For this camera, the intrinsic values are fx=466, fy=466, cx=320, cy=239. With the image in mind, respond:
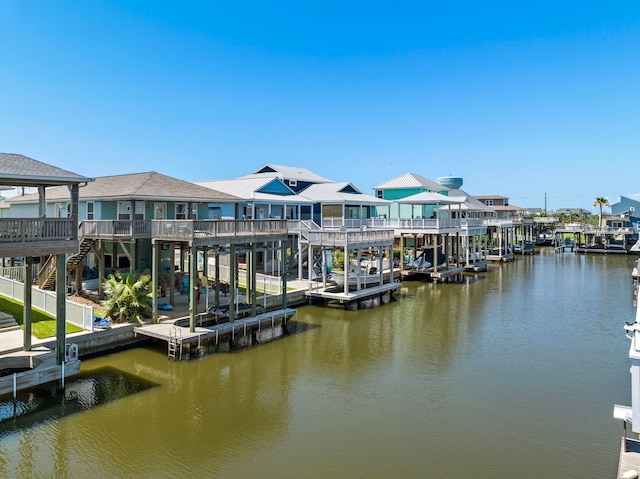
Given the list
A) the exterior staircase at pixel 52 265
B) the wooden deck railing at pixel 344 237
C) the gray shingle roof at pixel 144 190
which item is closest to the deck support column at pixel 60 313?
the gray shingle roof at pixel 144 190

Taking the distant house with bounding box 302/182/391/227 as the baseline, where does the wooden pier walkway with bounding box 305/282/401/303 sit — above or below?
below

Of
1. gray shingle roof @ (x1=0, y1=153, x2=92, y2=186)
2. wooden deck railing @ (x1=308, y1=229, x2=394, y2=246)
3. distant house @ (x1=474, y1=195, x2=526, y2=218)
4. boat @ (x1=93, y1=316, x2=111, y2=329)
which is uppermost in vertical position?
distant house @ (x1=474, y1=195, x2=526, y2=218)

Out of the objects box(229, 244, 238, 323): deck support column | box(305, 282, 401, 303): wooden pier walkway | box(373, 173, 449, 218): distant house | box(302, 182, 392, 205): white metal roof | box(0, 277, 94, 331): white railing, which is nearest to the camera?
box(0, 277, 94, 331): white railing

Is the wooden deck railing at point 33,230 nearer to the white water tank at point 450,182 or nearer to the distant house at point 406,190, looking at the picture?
the distant house at point 406,190

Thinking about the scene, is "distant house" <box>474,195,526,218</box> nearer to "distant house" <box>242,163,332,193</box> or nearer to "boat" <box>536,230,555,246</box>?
"boat" <box>536,230,555,246</box>

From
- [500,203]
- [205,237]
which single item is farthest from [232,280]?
[500,203]

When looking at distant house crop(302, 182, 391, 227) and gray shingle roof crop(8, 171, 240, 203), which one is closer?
gray shingle roof crop(8, 171, 240, 203)

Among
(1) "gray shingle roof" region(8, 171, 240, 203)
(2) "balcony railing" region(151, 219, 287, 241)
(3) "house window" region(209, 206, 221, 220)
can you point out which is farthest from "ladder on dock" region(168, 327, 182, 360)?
(3) "house window" region(209, 206, 221, 220)
